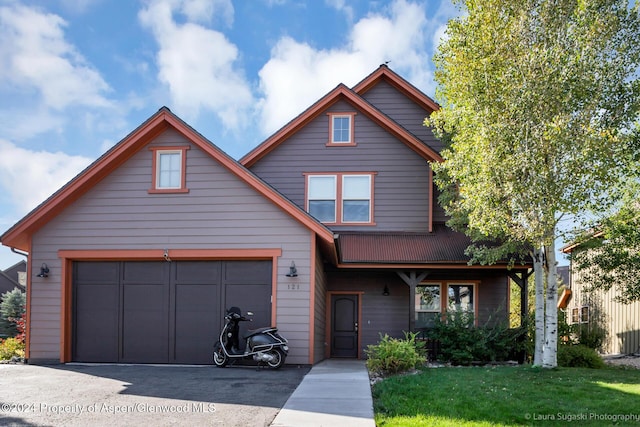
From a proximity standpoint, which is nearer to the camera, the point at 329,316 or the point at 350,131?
the point at 329,316

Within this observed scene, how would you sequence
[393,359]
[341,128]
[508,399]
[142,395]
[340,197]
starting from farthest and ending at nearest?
[341,128] → [340,197] → [393,359] → [142,395] → [508,399]

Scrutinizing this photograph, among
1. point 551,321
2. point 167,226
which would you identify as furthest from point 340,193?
point 551,321

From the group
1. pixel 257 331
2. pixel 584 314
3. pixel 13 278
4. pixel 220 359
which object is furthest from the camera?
pixel 13 278

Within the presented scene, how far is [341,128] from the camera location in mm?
15469

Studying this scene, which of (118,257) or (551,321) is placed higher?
(118,257)

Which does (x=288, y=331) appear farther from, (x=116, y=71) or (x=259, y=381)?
(x=116, y=71)

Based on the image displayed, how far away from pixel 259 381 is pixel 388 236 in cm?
693

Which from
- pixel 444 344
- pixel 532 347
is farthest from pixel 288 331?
pixel 532 347

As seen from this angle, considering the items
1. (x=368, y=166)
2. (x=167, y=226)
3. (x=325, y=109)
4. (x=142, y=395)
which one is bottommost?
(x=142, y=395)

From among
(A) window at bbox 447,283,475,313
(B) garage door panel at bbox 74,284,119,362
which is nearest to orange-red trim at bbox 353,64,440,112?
(A) window at bbox 447,283,475,313

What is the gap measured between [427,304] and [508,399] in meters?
7.30

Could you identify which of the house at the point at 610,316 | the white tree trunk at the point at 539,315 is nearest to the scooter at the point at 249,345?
the white tree trunk at the point at 539,315

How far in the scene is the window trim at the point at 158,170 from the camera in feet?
38.1

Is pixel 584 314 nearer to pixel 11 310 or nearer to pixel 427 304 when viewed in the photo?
pixel 427 304
